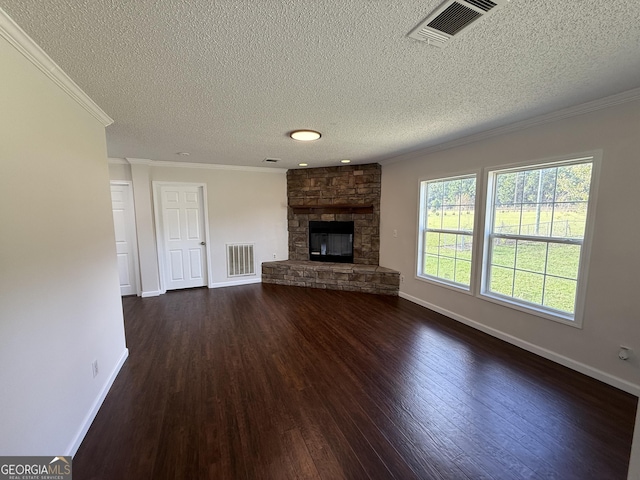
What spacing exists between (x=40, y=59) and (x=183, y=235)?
3748 millimetres

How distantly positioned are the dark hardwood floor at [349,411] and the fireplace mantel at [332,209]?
8.12ft

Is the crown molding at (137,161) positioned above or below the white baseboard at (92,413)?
above

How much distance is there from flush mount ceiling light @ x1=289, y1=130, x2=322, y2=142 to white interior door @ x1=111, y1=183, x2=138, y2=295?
10.8 feet

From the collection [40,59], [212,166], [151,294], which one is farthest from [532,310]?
[151,294]

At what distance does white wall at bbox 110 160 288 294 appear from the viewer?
4852mm

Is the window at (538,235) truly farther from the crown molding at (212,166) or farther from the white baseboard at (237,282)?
the white baseboard at (237,282)

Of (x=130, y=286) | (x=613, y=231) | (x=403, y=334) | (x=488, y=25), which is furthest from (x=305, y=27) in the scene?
(x=130, y=286)

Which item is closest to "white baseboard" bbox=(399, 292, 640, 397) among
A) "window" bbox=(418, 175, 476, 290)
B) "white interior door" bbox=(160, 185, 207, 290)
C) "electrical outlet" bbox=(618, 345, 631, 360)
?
"electrical outlet" bbox=(618, 345, 631, 360)

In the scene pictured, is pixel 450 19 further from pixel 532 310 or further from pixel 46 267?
pixel 532 310

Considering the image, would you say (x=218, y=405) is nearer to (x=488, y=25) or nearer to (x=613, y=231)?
(x=488, y=25)

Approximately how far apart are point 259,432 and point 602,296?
9.82 ft

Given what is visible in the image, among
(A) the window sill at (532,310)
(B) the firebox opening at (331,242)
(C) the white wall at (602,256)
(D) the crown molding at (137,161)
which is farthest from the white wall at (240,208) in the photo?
(A) the window sill at (532,310)

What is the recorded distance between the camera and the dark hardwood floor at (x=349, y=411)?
1.50 metres

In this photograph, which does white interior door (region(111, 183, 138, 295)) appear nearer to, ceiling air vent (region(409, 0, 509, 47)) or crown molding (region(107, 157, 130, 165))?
crown molding (region(107, 157, 130, 165))
